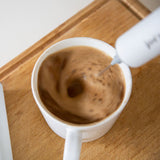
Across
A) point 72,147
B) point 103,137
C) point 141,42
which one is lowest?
point 103,137

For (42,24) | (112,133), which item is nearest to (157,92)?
(112,133)

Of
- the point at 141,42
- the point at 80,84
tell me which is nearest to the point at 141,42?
the point at 141,42

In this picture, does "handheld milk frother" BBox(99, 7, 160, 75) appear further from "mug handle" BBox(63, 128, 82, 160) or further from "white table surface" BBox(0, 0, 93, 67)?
"white table surface" BBox(0, 0, 93, 67)

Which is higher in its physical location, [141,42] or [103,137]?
[141,42]

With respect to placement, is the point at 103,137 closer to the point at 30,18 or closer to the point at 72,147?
the point at 72,147

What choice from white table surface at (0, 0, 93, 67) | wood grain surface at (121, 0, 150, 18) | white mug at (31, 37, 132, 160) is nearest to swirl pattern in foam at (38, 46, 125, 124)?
white mug at (31, 37, 132, 160)

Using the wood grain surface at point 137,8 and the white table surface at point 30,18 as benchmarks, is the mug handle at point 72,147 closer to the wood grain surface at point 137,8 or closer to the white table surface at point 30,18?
the wood grain surface at point 137,8
